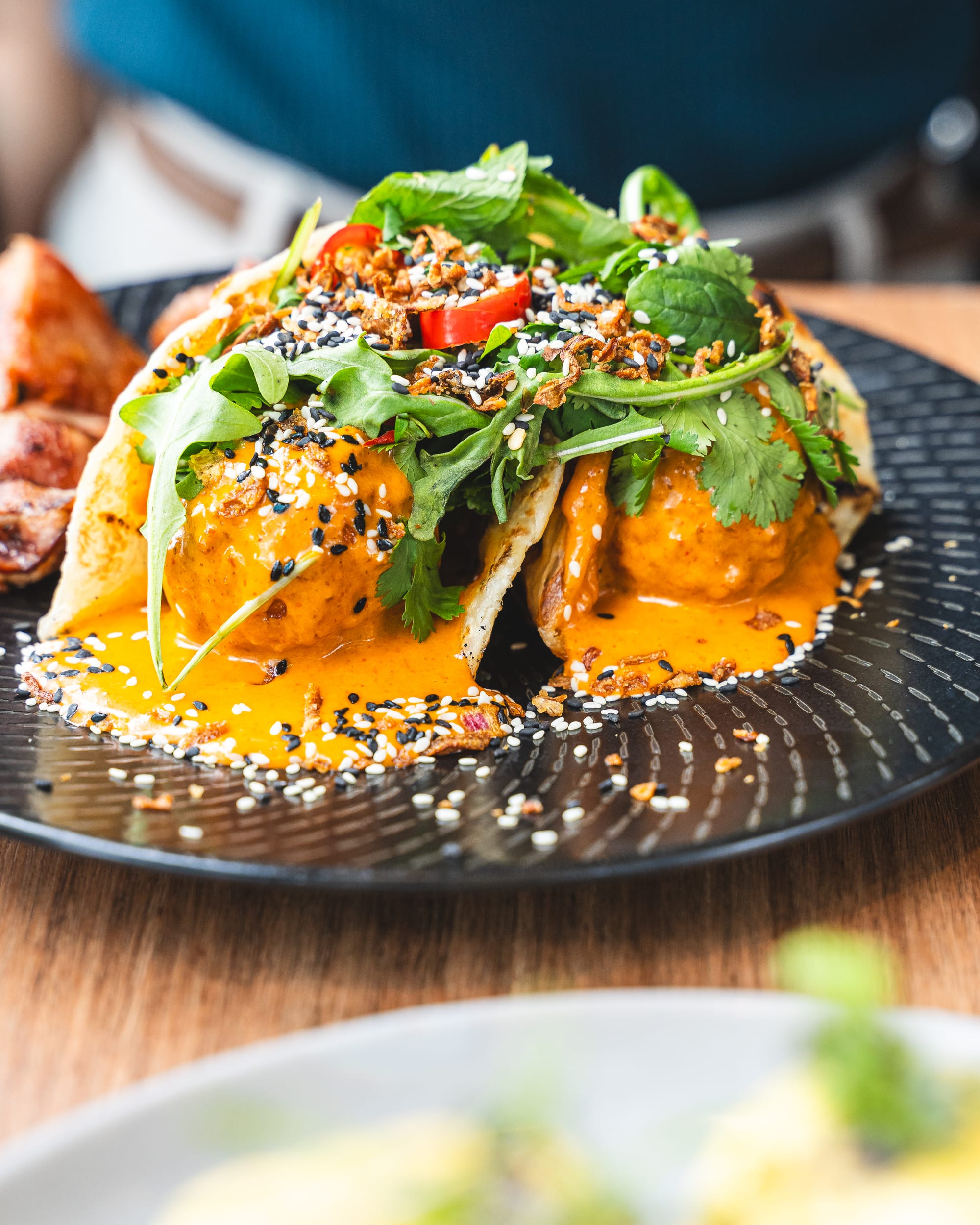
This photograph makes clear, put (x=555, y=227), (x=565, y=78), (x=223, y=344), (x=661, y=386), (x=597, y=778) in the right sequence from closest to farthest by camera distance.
Result: (x=597, y=778), (x=661, y=386), (x=223, y=344), (x=555, y=227), (x=565, y=78)

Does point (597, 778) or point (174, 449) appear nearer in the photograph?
point (597, 778)

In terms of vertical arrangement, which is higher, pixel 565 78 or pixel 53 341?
pixel 565 78

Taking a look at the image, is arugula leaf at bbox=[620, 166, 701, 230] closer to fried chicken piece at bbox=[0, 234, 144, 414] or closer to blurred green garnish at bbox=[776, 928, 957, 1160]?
fried chicken piece at bbox=[0, 234, 144, 414]

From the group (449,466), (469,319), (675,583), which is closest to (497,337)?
(469,319)

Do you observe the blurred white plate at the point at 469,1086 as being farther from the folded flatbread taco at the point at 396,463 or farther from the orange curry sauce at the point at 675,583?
the orange curry sauce at the point at 675,583

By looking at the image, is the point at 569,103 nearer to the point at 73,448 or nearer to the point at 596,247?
the point at 596,247

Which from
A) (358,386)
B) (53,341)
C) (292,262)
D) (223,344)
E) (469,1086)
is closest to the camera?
(469,1086)

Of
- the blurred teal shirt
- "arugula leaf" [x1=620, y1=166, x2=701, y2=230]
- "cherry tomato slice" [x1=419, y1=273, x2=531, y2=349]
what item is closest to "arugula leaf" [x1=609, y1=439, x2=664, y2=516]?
"cherry tomato slice" [x1=419, y1=273, x2=531, y2=349]

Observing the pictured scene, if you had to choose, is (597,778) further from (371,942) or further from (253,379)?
(253,379)
